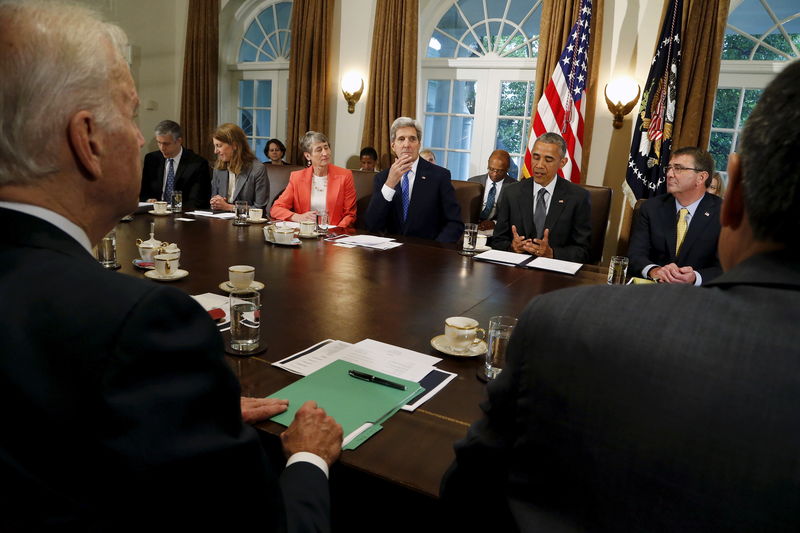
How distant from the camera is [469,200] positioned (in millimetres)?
3680

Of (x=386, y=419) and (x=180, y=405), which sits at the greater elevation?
(x=180, y=405)

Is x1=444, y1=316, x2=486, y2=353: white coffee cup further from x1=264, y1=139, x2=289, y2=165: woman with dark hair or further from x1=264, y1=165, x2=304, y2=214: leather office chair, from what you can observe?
x1=264, y1=139, x2=289, y2=165: woman with dark hair

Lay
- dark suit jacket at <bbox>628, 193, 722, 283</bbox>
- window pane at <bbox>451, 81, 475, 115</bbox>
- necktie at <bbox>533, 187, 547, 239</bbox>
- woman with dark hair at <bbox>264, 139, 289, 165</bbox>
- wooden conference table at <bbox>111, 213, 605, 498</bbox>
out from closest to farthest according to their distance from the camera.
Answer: wooden conference table at <bbox>111, 213, 605, 498</bbox> → dark suit jacket at <bbox>628, 193, 722, 283</bbox> → necktie at <bbox>533, 187, 547, 239</bbox> → window pane at <bbox>451, 81, 475, 115</bbox> → woman with dark hair at <bbox>264, 139, 289, 165</bbox>

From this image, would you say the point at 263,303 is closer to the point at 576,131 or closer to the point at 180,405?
the point at 180,405

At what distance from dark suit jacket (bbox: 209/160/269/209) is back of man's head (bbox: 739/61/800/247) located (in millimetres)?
3955

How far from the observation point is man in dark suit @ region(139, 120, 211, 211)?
4.68 m

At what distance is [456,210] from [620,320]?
115 inches

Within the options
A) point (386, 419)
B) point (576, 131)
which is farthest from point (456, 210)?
point (386, 419)

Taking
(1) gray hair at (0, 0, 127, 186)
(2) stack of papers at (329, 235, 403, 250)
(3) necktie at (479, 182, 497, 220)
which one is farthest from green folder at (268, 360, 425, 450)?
(3) necktie at (479, 182, 497, 220)

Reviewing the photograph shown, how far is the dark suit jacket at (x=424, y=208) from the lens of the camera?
346 cm

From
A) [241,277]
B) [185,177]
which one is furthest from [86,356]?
[185,177]

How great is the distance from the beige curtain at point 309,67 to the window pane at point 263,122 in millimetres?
880

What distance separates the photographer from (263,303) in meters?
1.67

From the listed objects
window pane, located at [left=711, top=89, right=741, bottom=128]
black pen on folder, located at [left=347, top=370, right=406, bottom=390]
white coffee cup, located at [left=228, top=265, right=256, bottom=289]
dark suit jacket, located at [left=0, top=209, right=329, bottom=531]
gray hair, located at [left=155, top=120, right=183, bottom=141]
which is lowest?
black pen on folder, located at [left=347, top=370, right=406, bottom=390]
